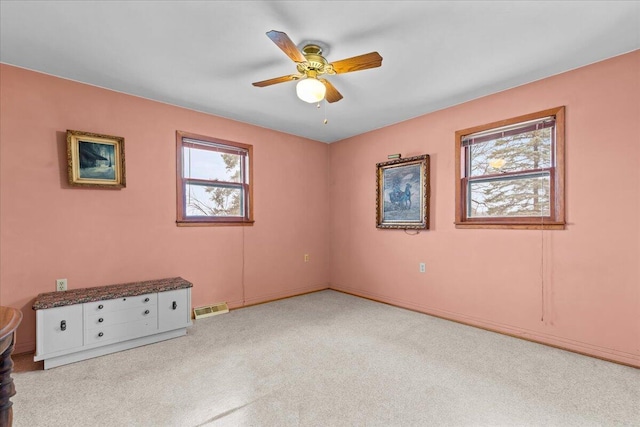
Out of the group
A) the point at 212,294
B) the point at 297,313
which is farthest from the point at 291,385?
the point at 212,294

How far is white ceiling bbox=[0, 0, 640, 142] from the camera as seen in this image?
1.89 m

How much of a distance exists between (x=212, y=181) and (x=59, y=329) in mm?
2050

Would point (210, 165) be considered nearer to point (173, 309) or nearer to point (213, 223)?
point (213, 223)

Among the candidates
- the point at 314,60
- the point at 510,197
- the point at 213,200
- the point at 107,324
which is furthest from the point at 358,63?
the point at 107,324

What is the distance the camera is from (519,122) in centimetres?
296

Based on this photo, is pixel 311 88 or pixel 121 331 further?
pixel 121 331

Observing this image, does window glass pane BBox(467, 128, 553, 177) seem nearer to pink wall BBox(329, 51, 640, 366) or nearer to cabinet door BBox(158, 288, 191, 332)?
pink wall BBox(329, 51, 640, 366)

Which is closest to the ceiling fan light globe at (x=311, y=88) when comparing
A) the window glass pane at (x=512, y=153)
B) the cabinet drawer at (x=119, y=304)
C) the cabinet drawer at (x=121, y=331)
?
the window glass pane at (x=512, y=153)

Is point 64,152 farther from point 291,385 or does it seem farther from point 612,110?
point 612,110

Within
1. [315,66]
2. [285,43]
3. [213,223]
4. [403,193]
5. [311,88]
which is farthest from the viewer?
[403,193]

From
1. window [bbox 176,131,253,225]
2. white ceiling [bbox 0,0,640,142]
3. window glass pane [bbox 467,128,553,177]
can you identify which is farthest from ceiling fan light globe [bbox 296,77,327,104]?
window glass pane [bbox 467,128,553,177]

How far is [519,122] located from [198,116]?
350 centimetres

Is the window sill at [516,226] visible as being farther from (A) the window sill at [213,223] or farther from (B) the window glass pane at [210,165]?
(B) the window glass pane at [210,165]

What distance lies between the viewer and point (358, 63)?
209 cm
